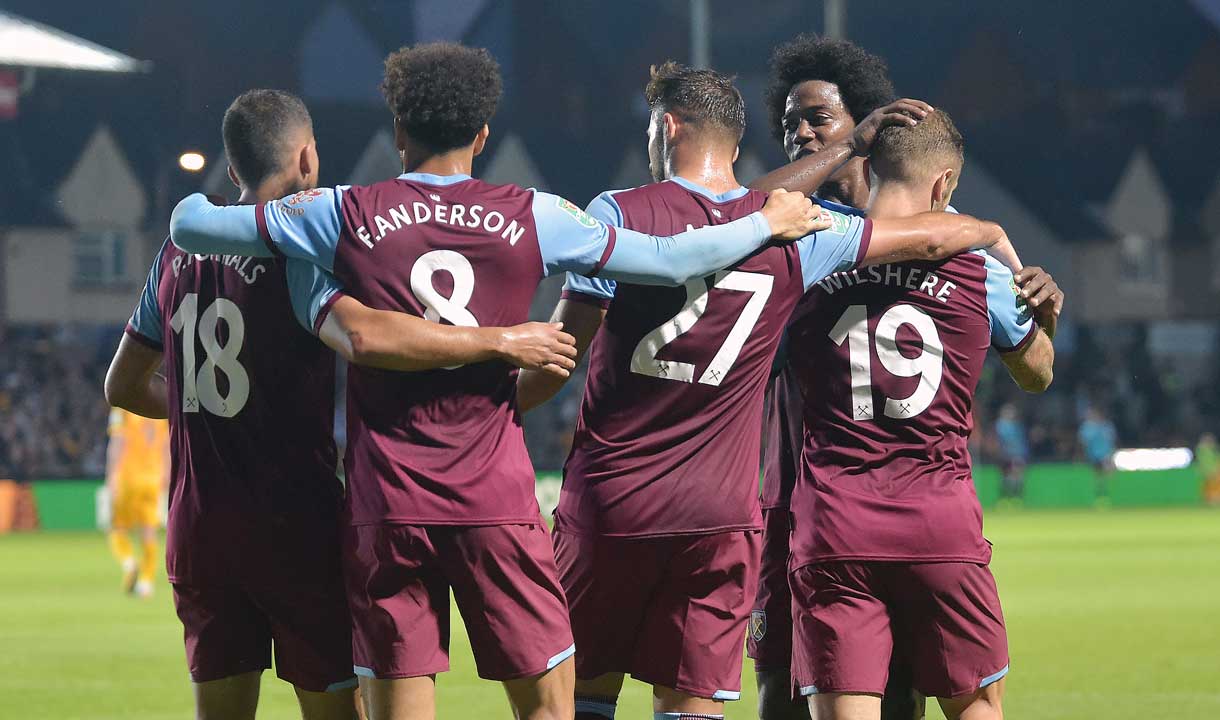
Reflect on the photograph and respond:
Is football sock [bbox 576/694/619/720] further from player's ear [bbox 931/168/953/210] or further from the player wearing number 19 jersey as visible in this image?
player's ear [bbox 931/168/953/210]

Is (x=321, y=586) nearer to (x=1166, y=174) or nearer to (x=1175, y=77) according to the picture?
(x=1166, y=174)

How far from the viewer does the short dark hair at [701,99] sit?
205 inches

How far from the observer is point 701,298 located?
5.09 meters

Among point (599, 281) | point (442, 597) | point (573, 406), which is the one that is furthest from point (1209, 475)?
point (442, 597)

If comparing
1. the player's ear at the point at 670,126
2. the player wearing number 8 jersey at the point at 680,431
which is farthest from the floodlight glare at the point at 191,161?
the player's ear at the point at 670,126

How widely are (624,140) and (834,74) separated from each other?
45.4m

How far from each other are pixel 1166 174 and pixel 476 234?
62286mm

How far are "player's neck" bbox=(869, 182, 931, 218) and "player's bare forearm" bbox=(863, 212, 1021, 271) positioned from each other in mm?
133

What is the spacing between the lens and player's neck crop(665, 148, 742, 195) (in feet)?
17.1

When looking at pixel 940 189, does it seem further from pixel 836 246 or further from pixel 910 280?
pixel 836 246

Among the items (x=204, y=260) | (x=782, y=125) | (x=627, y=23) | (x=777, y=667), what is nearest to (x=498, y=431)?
(x=204, y=260)

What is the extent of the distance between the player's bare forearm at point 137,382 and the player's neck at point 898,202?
2.23 m

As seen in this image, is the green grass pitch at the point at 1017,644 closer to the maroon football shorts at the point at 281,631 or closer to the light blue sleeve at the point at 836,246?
the maroon football shorts at the point at 281,631

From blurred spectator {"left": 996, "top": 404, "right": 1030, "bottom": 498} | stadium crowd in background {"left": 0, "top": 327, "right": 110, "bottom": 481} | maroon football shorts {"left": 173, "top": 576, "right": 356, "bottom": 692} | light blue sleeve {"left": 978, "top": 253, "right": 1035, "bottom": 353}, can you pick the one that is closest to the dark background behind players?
stadium crowd in background {"left": 0, "top": 327, "right": 110, "bottom": 481}
